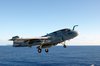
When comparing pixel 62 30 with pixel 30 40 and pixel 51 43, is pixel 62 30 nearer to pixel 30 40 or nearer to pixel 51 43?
pixel 51 43

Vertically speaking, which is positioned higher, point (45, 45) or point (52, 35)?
point (52, 35)

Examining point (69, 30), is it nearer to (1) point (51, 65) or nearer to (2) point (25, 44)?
(2) point (25, 44)

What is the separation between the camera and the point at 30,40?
21016mm

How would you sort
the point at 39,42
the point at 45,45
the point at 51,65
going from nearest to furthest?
the point at 39,42, the point at 45,45, the point at 51,65

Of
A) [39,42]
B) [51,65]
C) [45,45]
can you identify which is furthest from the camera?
[51,65]

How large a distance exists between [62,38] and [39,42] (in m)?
5.07

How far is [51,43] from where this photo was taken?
21016 mm

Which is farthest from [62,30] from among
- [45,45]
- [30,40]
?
[30,40]

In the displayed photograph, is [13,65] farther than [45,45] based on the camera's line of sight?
Yes

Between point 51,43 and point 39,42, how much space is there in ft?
8.75

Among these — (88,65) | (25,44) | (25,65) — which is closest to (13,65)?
(25,65)

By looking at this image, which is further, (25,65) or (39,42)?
(25,65)

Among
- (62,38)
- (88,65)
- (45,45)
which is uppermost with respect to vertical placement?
(62,38)

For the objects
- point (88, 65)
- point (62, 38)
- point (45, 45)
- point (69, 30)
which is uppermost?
point (69, 30)
